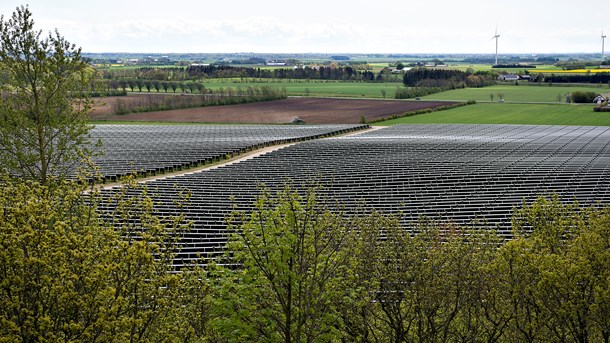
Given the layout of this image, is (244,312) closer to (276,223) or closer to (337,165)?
(276,223)

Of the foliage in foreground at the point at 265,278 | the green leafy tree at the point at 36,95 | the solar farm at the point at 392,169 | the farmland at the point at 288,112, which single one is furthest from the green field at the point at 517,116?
the foliage in foreground at the point at 265,278

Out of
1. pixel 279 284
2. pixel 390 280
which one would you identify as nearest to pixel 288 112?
pixel 390 280

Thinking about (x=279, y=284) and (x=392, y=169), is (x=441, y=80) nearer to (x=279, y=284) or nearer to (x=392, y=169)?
(x=392, y=169)

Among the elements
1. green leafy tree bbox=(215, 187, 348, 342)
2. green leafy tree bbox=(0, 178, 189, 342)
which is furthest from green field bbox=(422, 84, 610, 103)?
green leafy tree bbox=(0, 178, 189, 342)

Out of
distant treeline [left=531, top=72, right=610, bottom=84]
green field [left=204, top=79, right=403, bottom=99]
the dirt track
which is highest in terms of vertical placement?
distant treeline [left=531, top=72, right=610, bottom=84]

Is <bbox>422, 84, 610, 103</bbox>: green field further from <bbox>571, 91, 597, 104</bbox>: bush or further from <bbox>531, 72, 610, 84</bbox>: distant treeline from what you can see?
<bbox>531, 72, 610, 84</bbox>: distant treeline

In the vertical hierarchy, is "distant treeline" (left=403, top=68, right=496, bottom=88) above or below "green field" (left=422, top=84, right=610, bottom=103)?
above
